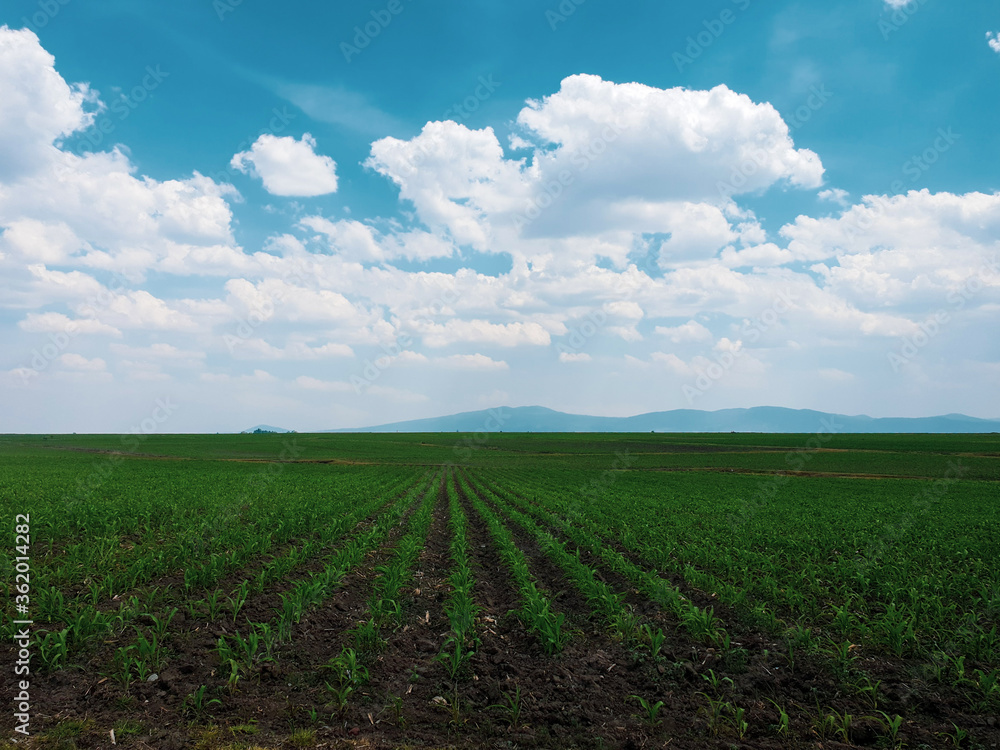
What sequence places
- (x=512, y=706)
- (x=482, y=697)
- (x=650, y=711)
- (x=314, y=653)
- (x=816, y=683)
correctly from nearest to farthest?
1. (x=650, y=711)
2. (x=512, y=706)
3. (x=482, y=697)
4. (x=816, y=683)
5. (x=314, y=653)

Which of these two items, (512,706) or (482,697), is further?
(482,697)

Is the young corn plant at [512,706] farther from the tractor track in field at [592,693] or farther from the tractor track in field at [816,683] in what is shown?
the tractor track in field at [816,683]

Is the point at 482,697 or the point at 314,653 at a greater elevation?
the point at 314,653

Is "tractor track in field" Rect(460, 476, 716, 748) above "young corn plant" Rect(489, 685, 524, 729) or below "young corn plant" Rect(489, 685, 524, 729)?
below

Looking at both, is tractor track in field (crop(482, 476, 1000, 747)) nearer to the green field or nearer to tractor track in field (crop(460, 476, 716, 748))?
the green field

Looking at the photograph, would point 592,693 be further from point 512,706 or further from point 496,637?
Answer: point 496,637

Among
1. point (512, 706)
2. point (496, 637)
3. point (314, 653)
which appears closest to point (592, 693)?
point (512, 706)

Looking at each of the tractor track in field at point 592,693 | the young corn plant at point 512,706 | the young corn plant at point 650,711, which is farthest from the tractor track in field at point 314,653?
the young corn plant at point 650,711

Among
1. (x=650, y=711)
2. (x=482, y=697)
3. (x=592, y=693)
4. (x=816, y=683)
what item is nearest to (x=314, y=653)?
(x=482, y=697)

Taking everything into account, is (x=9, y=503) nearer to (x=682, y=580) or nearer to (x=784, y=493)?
(x=682, y=580)

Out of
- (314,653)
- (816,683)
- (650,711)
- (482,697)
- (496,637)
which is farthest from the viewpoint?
(496,637)

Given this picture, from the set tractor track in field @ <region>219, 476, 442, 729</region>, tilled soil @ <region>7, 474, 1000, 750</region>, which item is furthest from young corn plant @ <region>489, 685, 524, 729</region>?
tractor track in field @ <region>219, 476, 442, 729</region>

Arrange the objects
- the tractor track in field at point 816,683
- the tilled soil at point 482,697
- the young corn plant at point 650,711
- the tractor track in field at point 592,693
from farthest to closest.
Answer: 1. the tractor track in field at point 816,683
2. the young corn plant at point 650,711
3. the tractor track in field at point 592,693
4. the tilled soil at point 482,697

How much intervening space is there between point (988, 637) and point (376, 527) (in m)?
15.6
